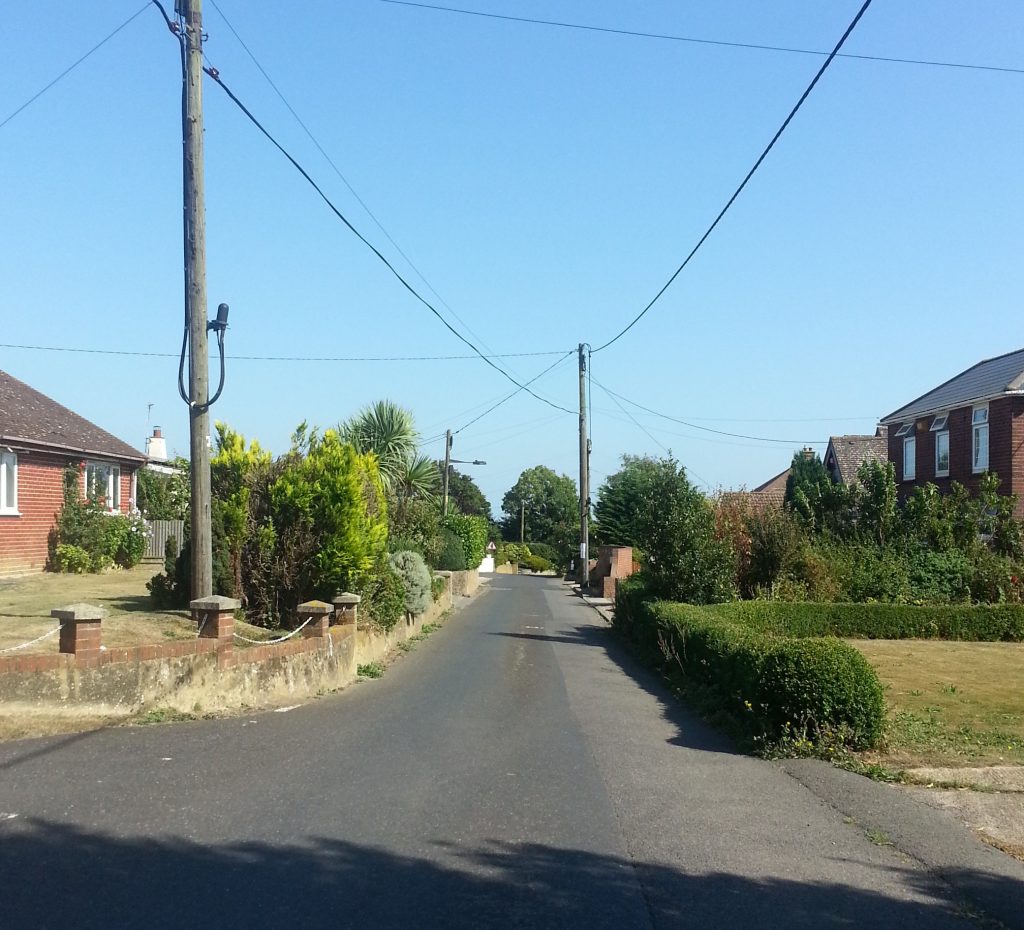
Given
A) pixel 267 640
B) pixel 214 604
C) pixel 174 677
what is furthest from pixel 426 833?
pixel 267 640

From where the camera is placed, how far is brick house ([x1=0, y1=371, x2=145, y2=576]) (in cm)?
2161

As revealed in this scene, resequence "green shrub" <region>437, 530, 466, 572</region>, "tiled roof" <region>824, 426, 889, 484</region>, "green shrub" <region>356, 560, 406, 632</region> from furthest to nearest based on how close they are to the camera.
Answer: "tiled roof" <region>824, 426, 889, 484</region> → "green shrub" <region>437, 530, 466, 572</region> → "green shrub" <region>356, 560, 406, 632</region>

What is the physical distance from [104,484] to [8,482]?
14.8 ft

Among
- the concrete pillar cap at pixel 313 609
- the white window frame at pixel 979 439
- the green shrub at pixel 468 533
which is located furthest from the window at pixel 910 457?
the concrete pillar cap at pixel 313 609

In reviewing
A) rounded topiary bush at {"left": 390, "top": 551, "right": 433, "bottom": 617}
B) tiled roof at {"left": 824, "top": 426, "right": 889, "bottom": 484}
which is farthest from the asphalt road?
tiled roof at {"left": 824, "top": 426, "right": 889, "bottom": 484}

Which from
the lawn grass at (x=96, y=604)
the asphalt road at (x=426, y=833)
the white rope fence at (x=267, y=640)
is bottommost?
the asphalt road at (x=426, y=833)

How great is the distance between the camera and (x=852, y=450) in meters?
49.2

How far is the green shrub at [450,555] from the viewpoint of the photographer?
37203 mm

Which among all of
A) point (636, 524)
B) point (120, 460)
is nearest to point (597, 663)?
point (636, 524)

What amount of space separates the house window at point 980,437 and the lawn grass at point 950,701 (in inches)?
360

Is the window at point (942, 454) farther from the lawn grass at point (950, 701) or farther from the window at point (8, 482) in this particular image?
the window at point (8, 482)

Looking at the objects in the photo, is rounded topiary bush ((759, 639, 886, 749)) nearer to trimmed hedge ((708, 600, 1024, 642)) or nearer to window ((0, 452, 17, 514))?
trimmed hedge ((708, 600, 1024, 642))

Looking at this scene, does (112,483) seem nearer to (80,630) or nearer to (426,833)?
(80,630)

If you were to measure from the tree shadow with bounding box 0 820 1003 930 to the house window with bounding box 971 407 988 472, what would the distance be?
26791 millimetres
